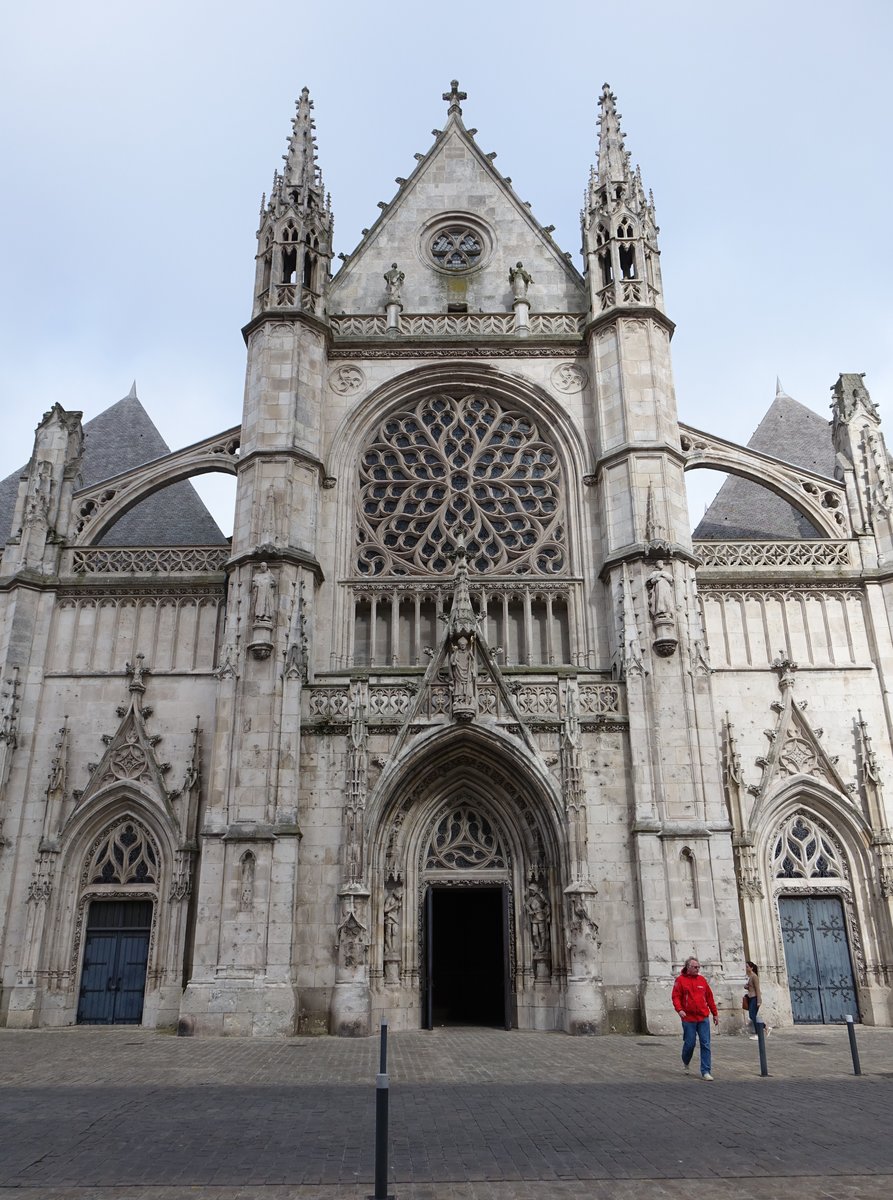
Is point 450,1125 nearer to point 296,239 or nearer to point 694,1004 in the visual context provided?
point 694,1004

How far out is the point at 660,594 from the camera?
55.4ft

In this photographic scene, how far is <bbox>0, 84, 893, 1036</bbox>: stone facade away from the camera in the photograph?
15.4 m

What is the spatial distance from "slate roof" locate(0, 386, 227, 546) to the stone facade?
3.02 m

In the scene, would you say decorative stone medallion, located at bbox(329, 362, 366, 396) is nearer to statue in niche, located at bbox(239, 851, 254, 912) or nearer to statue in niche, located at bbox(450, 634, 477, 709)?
statue in niche, located at bbox(450, 634, 477, 709)

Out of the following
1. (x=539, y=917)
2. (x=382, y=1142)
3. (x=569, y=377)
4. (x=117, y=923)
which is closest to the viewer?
(x=382, y=1142)

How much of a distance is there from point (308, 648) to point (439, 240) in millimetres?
11382

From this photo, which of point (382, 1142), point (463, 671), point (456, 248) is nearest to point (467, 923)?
point (463, 671)

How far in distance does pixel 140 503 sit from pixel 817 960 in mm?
17060

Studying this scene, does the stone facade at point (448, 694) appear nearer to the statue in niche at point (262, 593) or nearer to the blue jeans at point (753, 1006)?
the statue in niche at point (262, 593)

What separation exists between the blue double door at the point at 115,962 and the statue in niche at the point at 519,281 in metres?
14.9

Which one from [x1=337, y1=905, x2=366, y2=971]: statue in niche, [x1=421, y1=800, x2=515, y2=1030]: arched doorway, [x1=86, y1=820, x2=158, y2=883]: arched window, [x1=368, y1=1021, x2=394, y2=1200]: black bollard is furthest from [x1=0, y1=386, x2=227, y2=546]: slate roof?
[x1=368, y1=1021, x2=394, y2=1200]: black bollard

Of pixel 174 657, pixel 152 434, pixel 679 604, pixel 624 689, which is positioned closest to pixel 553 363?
pixel 679 604

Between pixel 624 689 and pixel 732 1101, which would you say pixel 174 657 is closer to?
pixel 624 689

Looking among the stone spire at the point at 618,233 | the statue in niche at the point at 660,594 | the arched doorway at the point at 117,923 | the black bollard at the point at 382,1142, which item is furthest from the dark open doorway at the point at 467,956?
the black bollard at the point at 382,1142
